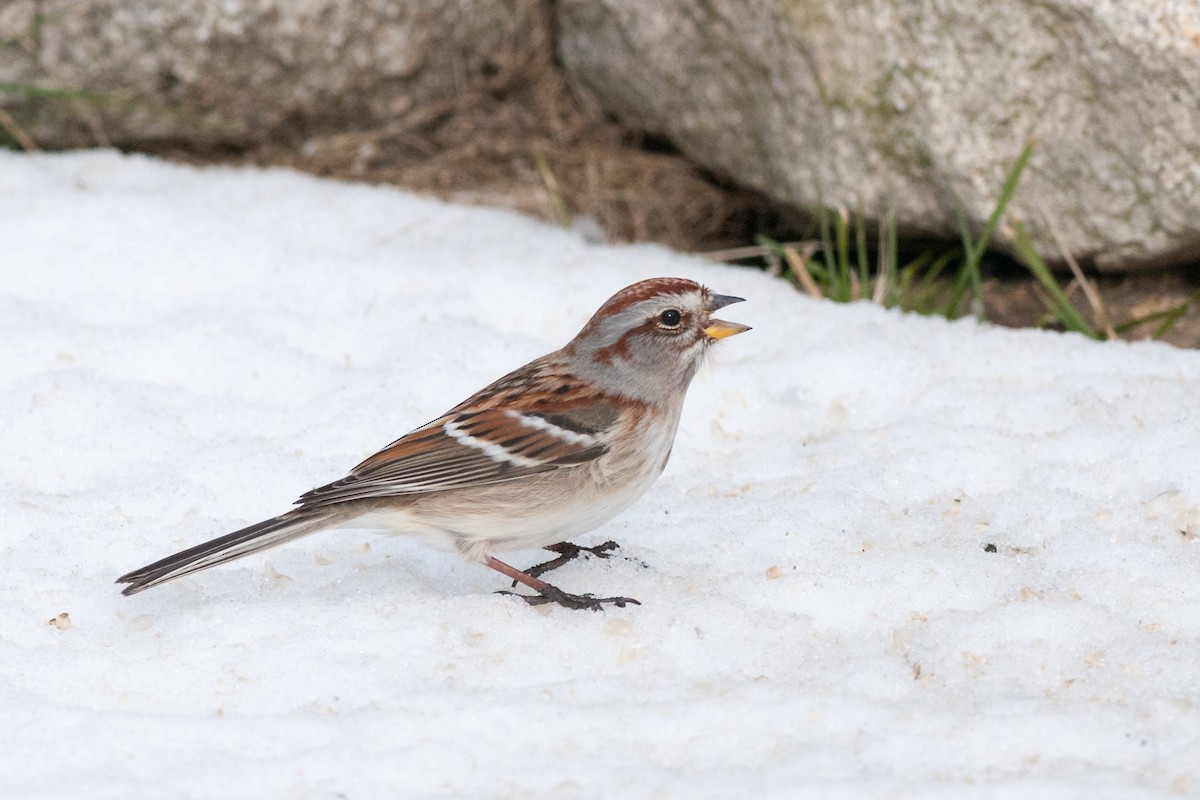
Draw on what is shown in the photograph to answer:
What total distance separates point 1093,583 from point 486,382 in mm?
2327

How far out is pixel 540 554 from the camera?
179 inches

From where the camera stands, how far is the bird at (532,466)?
3.80m

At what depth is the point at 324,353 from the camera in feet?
17.8

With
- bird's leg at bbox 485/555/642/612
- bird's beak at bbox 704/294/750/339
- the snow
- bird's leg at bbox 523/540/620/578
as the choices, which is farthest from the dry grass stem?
bird's leg at bbox 485/555/642/612

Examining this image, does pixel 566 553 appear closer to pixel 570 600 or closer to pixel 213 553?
pixel 570 600

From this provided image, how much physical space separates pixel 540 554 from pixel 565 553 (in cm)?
31

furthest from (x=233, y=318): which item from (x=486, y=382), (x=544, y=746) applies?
(x=544, y=746)

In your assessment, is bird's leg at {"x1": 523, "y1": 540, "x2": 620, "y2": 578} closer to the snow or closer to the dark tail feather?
the snow

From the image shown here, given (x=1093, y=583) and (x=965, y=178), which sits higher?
(x=965, y=178)

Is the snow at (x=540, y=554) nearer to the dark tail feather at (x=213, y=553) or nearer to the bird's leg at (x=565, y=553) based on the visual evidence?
the bird's leg at (x=565, y=553)

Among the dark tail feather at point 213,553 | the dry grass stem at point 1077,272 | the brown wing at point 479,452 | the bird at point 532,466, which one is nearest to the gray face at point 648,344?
the bird at point 532,466

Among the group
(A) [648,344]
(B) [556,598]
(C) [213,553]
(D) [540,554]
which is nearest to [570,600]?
(B) [556,598]

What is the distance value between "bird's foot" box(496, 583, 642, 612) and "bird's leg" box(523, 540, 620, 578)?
27 centimetres

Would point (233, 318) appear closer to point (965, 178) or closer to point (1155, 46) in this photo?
point (965, 178)
